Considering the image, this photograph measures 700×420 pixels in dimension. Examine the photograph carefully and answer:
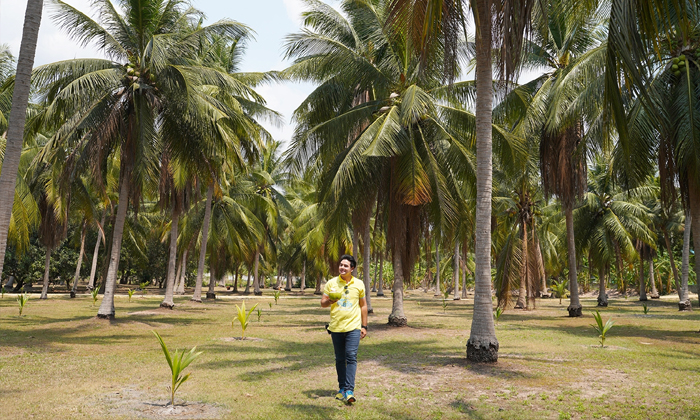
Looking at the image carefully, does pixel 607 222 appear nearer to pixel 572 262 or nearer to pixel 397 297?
pixel 572 262

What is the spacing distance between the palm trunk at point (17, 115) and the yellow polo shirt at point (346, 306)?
4.83m

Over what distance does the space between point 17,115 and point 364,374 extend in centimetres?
647

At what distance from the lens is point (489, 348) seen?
9219mm

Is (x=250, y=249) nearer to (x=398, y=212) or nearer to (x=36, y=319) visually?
(x=36, y=319)

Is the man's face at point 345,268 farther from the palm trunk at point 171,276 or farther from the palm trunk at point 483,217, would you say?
the palm trunk at point 171,276

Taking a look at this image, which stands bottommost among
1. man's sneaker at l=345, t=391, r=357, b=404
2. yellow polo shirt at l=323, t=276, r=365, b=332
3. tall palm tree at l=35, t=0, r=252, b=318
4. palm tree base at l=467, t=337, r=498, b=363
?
man's sneaker at l=345, t=391, r=357, b=404

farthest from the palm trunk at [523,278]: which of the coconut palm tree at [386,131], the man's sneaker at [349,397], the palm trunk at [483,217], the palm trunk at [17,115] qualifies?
the palm trunk at [17,115]

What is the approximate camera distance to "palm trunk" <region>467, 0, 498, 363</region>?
9.27 m

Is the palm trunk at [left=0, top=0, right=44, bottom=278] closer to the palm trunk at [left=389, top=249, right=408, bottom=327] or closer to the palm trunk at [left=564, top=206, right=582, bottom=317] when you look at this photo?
the palm trunk at [left=389, top=249, right=408, bottom=327]

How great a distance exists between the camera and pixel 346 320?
629cm

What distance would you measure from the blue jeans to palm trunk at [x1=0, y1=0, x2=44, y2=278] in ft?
16.4

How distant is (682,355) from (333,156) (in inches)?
415

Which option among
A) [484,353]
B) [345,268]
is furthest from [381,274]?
[345,268]

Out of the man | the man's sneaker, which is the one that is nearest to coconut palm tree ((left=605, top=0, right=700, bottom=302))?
the man
